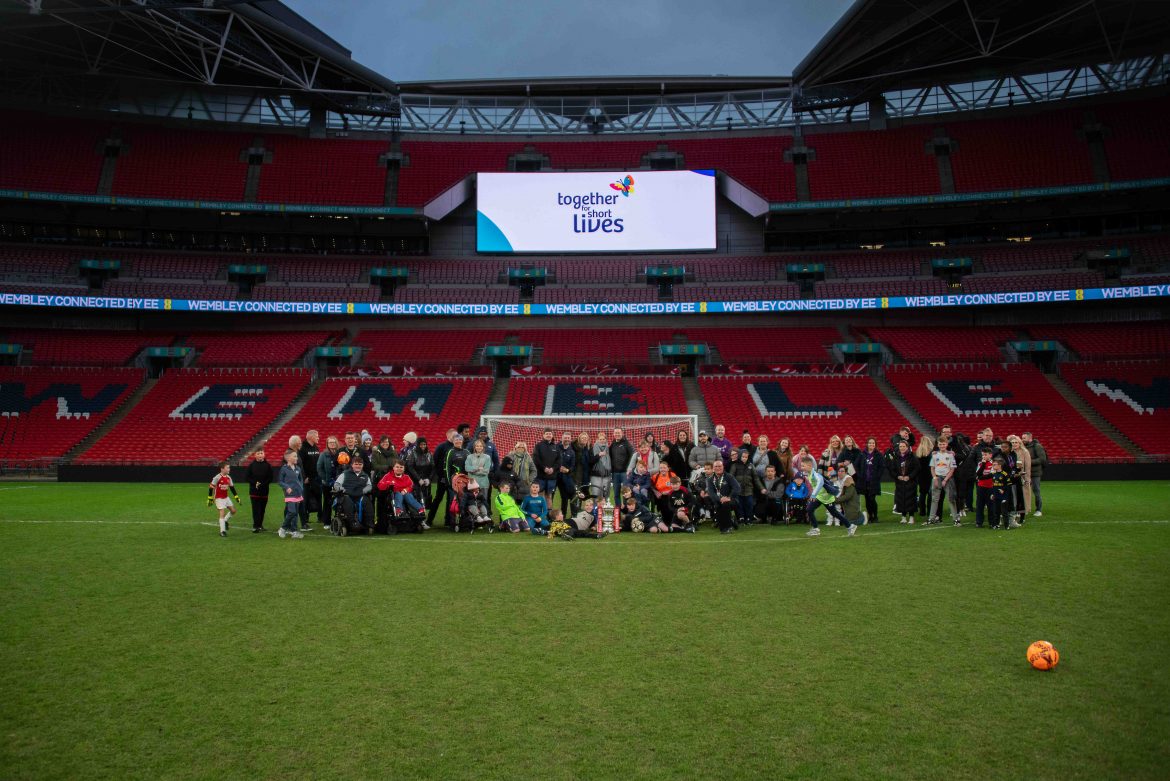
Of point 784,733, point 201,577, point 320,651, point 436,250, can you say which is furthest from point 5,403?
point 784,733

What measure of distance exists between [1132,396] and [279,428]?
37.2 metres

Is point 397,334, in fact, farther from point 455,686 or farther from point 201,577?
point 455,686

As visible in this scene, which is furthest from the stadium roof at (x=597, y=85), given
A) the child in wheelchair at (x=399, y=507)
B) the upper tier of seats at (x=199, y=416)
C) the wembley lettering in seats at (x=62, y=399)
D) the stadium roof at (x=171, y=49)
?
the child in wheelchair at (x=399, y=507)

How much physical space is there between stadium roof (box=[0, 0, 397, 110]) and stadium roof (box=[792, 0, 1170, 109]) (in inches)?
1005

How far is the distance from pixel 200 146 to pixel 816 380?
37.7 meters

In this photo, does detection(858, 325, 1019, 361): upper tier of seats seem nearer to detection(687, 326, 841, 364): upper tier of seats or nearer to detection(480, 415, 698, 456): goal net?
detection(687, 326, 841, 364): upper tier of seats

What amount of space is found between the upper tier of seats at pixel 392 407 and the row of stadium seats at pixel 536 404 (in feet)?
0.28

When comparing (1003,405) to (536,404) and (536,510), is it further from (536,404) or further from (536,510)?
(536,510)

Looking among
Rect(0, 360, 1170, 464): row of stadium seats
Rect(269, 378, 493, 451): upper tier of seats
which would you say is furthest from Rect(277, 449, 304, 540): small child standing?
Rect(0, 360, 1170, 464): row of stadium seats

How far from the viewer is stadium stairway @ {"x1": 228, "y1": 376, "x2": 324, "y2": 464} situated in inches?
1147

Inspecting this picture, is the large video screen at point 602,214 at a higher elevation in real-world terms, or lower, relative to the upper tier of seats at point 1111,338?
higher

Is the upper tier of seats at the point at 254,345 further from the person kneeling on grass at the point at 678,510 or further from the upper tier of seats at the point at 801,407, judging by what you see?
→ the person kneeling on grass at the point at 678,510

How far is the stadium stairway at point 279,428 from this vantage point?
95.6 feet

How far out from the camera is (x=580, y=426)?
28.3 m
